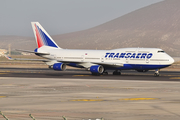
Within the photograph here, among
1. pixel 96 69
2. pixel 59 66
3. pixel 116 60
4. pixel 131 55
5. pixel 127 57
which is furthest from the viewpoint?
pixel 116 60

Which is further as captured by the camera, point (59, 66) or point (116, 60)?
point (116, 60)

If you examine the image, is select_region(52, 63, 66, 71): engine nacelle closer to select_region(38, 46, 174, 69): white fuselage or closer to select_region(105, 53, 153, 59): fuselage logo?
select_region(38, 46, 174, 69): white fuselage

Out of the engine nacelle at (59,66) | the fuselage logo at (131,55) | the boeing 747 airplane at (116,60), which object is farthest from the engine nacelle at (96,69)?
the engine nacelle at (59,66)

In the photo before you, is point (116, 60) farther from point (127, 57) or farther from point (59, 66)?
point (59, 66)

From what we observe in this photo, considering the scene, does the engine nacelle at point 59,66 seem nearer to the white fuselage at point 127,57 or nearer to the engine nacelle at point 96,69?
the white fuselage at point 127,57

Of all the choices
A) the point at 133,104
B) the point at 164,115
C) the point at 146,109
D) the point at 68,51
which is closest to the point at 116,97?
the point at 133,104

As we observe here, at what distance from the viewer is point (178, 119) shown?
1753cm

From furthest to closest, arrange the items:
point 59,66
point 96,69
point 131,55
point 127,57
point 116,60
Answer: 1. point 116,60
2. point 59,66
3. point 127,57
4. point 131,55
5. point 96,69

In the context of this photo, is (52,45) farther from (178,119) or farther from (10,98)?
(178,119)

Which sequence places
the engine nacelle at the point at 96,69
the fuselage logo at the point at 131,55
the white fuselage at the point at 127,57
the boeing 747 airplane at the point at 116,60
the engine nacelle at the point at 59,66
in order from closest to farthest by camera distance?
the white fuselage at the point at 127,57 < the boeing 747 airplane at the point at 116,60 < the fuselage logo at the point at 131,55 < the engine nacelle at the point at 96,69 < the engine nacelle at the point at 59,66

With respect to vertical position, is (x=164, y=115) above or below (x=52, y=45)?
below

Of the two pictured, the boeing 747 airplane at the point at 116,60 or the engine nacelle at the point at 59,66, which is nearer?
the boeing 747 airplane at the point at 116,60

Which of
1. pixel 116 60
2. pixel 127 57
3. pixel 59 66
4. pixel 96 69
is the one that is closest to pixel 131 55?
pixel 127 57

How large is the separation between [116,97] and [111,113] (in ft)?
25.0
